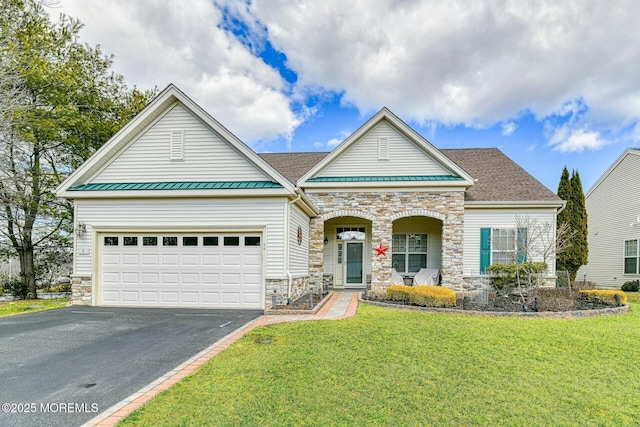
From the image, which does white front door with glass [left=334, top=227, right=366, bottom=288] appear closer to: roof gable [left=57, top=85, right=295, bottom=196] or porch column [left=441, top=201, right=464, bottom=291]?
porch column [left=441, top=201, right=464, bottom=291]

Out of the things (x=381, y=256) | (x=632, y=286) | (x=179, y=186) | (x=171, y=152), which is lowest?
(x=632, y=286)

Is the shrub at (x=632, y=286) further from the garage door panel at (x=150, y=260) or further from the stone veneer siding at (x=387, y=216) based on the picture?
the garage door panel at (x=150, y=260)

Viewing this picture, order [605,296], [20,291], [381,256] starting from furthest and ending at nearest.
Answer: [20,291] < [381,256] < [605,296]

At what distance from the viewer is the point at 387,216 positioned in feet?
46.2

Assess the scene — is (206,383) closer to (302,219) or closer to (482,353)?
(482,353)

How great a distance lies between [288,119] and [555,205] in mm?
17835

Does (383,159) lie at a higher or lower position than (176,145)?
higher

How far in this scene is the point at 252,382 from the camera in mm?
4637

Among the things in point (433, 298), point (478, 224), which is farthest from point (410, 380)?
point (478, 224)

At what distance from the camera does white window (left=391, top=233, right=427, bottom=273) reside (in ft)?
51.6

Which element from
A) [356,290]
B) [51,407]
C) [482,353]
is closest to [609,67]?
[356,290]

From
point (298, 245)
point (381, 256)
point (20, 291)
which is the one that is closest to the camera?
point (298, 245)

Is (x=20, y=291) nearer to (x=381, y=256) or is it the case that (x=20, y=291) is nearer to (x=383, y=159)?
(x=381, y=256)

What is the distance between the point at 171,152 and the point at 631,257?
22647 mm
